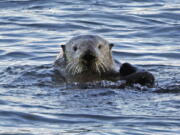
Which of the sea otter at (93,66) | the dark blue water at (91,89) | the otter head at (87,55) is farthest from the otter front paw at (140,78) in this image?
the otter head at (87,55)

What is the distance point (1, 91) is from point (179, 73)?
8.77ft

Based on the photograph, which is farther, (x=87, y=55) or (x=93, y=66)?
(x=93, y=66)

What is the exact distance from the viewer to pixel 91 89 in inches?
317

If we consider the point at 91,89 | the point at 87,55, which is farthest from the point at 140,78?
the point at 87,55

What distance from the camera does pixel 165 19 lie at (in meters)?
13.6

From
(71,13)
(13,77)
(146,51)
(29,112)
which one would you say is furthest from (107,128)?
(71,13)

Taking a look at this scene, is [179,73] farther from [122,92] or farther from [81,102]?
[81,102]

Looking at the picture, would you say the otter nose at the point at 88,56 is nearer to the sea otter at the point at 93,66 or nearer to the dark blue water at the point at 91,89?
the sea otter at the point at 93,66

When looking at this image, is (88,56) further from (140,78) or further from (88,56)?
(140,78)

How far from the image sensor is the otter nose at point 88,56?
809cm

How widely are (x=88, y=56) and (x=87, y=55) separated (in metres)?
0.02

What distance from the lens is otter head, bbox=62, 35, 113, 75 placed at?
26.8ft

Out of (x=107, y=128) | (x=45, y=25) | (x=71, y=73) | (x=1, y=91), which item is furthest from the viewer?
(x=45, y=25)

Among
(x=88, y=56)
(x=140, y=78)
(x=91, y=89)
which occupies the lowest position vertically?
(x=91, y=89)
